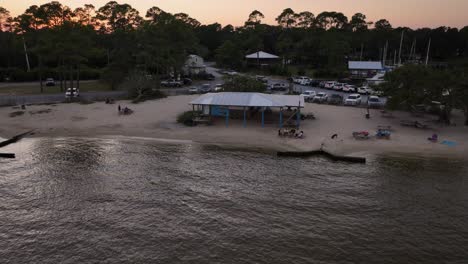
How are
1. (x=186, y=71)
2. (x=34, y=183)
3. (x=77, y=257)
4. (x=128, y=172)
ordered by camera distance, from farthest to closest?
(x=186, y=71) → (x=128, y=172) → (x=34, y=183) → (x=77, y=257)

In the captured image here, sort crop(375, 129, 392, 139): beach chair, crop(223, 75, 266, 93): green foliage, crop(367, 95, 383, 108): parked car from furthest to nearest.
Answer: crop(223, 75, 266, 93): green foliage → crop(367, 95, 383, 108): parked car → crop(375, 129, 392, 139): beach chair

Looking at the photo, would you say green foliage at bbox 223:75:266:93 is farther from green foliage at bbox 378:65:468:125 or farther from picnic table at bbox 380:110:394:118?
green foliage at bbox 378:65:468:125

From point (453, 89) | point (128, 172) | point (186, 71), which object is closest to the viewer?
point (128, 172)

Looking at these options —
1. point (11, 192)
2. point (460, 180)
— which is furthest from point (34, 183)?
point (460, 180)

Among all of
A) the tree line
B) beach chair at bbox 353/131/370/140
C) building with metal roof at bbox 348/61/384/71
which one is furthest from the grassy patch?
building with metal roof at bbox 348/61/384/71

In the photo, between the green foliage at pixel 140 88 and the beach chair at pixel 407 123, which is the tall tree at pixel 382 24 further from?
the green foliage at pixel 140 88

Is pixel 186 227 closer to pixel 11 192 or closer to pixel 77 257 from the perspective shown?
pixel 77 257
